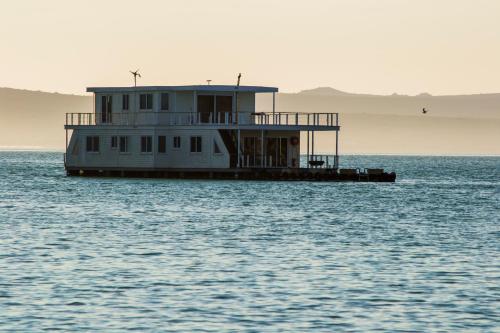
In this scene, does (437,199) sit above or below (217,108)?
below

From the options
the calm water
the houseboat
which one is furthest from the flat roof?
the calm water

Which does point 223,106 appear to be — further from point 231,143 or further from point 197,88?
point 231,143

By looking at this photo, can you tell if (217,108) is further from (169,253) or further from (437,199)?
(169,253)

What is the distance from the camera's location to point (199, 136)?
92000 millimetres

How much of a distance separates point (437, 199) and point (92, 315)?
55325 millimetres

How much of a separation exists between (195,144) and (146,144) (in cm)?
414

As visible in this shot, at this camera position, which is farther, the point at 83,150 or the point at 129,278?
the point at 83,150

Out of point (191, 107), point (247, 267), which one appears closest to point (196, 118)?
point (191, 107)

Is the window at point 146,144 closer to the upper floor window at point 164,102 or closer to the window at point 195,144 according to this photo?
the upper floor window at point 164,102

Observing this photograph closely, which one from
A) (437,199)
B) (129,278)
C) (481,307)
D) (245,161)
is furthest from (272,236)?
(245,161)

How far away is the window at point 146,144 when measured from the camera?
93.9 m

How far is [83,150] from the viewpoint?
9844 centimetres

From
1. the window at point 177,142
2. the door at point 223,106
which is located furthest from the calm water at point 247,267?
the door at point 223,106

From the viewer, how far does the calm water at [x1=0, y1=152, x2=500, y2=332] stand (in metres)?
27.8
